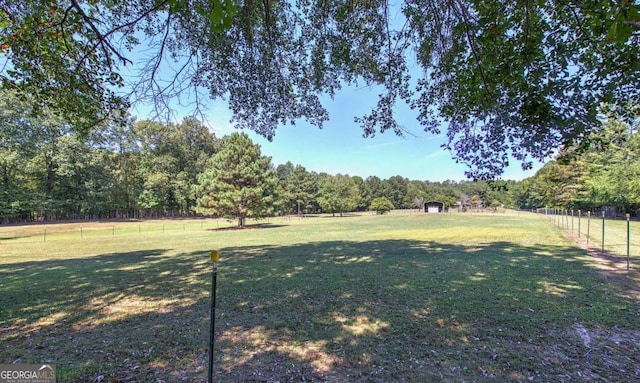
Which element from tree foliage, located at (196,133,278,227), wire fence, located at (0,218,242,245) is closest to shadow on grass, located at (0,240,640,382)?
wire fence, located at (0,218,242,245)

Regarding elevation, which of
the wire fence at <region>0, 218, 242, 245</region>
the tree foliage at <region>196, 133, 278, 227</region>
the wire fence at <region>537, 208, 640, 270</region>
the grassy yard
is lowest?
the wire fence at <region>0, 218, 242, 245</region>

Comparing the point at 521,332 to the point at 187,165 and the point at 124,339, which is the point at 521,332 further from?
the point at 187,165

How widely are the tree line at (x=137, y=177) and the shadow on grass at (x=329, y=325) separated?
17.8 meters

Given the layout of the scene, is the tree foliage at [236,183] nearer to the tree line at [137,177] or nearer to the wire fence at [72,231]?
the tree line at [137,177]

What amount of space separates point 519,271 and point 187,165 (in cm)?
6339

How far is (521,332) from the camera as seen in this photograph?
4.27m

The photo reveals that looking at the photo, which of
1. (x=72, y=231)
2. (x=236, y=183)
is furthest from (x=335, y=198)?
(x=72, y=231)

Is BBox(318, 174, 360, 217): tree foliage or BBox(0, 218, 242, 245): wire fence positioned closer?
BBox(0, 218, 242, 245): wire fence

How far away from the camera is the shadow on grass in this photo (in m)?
3.34

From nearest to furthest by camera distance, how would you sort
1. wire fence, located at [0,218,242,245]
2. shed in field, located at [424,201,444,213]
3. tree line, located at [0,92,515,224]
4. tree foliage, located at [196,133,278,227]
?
wire fence, located at [0,218,242,245] < tree foliage, located at [196,133,278,227] < tree line, located at [0,92,515,224] < shed in field, located at [424,201,444,213]

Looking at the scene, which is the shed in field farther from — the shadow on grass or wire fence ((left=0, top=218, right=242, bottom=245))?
A: the shadow on grass

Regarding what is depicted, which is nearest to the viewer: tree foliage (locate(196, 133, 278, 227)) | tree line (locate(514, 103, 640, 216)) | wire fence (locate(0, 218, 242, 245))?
wire fence (locate(0, 218, 242, 245))

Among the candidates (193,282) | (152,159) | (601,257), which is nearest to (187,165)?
(152,159)

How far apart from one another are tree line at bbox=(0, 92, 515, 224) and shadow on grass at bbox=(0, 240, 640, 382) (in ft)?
58.4
